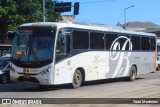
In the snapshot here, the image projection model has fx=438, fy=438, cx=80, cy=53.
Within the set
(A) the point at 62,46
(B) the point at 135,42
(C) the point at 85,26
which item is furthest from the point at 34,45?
(B) the point at 135,42

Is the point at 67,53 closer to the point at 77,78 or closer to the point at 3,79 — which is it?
the point at 77,78

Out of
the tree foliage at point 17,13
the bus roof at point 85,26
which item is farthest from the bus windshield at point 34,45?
the tree foliage at point 17,13

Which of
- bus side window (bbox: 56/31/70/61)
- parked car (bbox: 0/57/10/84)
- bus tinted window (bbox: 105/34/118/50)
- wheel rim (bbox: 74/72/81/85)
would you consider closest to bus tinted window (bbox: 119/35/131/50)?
bus tinted window (bbox: 105/34/118/50)

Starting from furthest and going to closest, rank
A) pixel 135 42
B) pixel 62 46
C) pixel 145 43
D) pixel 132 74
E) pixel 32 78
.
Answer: pixel 145 43 → pixel 135 42 → pixel 132 74 → pixel 62 46 → pixel 32 78

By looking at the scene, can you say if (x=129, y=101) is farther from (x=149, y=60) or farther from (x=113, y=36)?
(x=149, y=60)

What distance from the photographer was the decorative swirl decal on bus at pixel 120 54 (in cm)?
2380

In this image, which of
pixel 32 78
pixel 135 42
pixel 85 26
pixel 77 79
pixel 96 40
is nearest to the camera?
pixel 32 78

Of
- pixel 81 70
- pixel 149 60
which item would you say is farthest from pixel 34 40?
pixel 149 60

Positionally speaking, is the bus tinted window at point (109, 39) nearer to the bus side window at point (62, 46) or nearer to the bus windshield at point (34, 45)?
the bus side window at point (62, 46)

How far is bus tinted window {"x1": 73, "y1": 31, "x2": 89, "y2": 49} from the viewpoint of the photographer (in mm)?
20031

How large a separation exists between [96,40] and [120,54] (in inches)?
116

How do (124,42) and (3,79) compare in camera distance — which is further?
(124,42)

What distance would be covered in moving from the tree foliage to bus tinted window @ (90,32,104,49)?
1050 inches

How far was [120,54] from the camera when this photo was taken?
80.1ft
